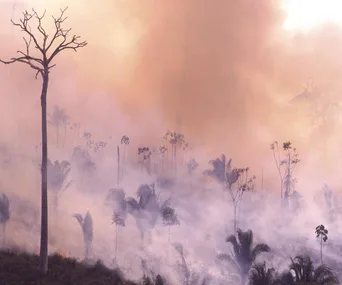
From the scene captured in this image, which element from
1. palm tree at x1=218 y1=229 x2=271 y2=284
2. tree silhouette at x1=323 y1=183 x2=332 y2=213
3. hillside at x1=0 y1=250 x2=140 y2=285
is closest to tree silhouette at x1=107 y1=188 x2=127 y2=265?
palm tree at x1=218 y1=229 x2=271 y2=284

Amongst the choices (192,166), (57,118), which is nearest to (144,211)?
(192,166)

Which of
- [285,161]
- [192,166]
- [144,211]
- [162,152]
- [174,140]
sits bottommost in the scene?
[144,211]

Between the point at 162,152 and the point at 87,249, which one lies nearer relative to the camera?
the point at 87,249

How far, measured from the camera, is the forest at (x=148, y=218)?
84.0 ft

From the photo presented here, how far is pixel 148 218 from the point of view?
60812 mm

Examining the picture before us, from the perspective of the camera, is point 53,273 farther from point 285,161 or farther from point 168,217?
point 285,161

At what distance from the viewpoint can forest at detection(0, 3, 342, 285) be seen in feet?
84.0

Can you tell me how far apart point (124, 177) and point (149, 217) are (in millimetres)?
35296

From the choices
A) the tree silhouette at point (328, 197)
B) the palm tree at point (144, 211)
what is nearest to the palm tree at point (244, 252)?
the palm tree at point (144, 211)

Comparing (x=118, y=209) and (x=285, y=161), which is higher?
(x=285, y=161)

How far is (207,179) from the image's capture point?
99938mm

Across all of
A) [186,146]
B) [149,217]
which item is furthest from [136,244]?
[186,146]

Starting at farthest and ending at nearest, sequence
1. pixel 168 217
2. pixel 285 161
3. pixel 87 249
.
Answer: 1. pixel 285 161
2. pixel 168 217
3. pixel 87 249

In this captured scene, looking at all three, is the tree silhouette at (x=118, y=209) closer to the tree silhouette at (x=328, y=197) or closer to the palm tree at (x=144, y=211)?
the palm tree at (x=144, y=211)
